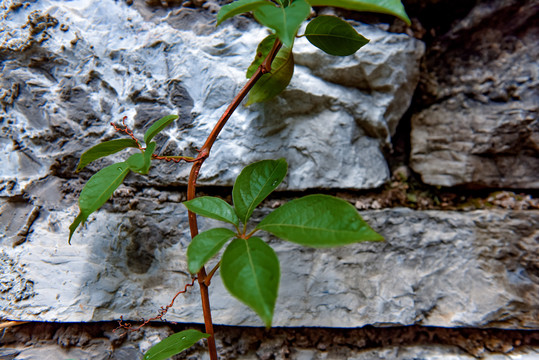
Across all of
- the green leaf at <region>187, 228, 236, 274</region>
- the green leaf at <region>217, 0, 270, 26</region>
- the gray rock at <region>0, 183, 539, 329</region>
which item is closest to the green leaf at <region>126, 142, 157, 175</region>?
the green leaf at <region>187, 228, 236, 274</region>

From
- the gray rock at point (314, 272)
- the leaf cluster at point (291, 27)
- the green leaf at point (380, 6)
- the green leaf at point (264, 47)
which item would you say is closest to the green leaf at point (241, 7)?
the leaf cluster at point (291, 27)

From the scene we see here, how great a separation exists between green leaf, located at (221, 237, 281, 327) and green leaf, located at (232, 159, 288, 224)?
108 millimetres

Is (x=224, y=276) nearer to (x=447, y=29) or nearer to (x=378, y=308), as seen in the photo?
(x=378, y=308)

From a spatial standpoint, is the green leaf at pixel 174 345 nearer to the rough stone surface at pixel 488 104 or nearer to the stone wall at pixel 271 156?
the stone wall at pixel 271 156

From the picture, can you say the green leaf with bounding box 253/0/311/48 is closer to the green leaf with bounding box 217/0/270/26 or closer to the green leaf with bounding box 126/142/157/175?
the green leaf with bounding box 217/0/270/26

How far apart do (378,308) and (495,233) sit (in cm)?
38

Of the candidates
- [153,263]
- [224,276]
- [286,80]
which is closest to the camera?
[224,276]

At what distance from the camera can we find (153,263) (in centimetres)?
76

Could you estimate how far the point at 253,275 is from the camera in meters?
0.37

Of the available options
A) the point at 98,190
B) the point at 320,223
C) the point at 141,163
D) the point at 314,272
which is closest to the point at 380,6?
the point at 320,223

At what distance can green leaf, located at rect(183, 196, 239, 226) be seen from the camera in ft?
1.65

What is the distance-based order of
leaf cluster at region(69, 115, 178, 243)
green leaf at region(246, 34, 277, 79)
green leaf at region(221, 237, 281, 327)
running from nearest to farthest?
1. green leaf at region(221, 237, 281, 327)
2. leaf cluster at region(69, 115, 178, 243)
3. green leaf at region(246, 34, 277, 79)

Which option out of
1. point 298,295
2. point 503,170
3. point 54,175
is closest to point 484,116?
point 503,170

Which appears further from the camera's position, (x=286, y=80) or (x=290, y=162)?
(x=290, y=162)
